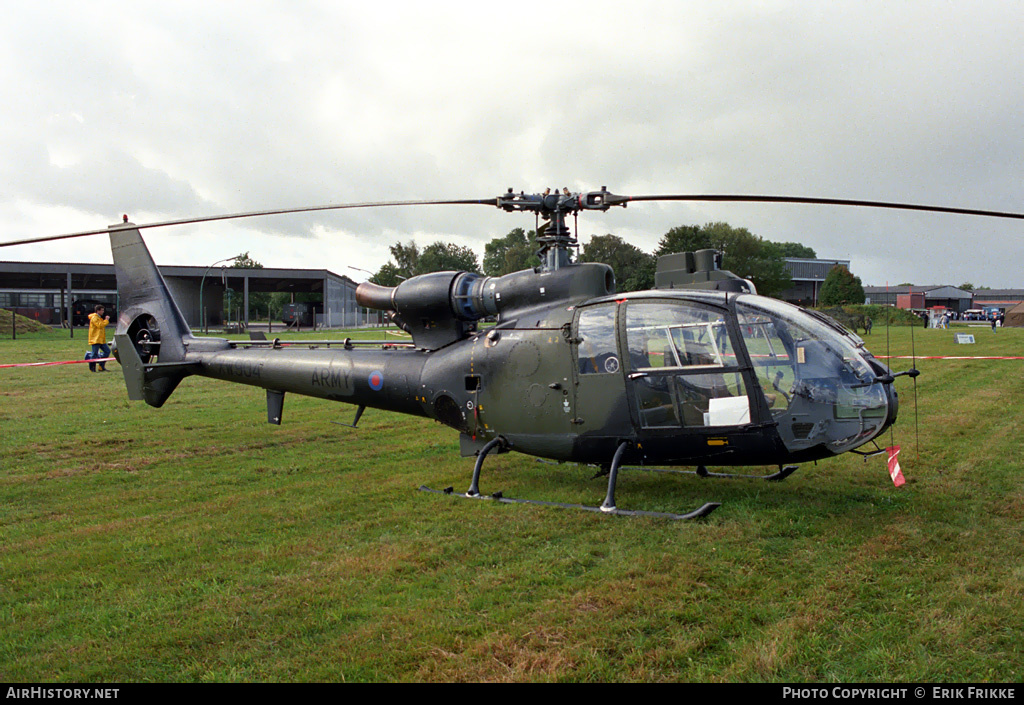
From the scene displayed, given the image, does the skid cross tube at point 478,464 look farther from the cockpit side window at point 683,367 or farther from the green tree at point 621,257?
the green tree at point 621,257

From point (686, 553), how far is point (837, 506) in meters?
2.29

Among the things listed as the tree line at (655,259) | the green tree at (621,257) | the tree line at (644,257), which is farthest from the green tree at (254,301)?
the green tree at (621,257)

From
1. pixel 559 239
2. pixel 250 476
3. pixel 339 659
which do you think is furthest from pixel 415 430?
pixel 339 659

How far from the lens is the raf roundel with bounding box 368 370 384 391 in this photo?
355 inches

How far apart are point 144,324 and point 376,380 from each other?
16.4ft

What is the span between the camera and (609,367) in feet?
23.0

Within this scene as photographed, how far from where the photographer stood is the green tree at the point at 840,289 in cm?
6438

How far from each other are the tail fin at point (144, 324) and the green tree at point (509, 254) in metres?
55.0

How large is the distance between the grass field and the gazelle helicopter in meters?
0.68

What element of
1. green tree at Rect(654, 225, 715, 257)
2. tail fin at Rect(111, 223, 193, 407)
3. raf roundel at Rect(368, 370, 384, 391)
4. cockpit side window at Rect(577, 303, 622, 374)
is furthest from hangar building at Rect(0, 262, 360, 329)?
cockpit side window at Rect(577, 303, 622, 374)

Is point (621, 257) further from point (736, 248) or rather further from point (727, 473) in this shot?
point (727, 473)

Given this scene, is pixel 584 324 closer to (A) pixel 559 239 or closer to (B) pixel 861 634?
(A) pixel 559 239

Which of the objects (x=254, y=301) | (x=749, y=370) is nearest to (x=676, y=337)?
(x=749, y=370)

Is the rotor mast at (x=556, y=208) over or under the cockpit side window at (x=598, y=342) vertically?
over
